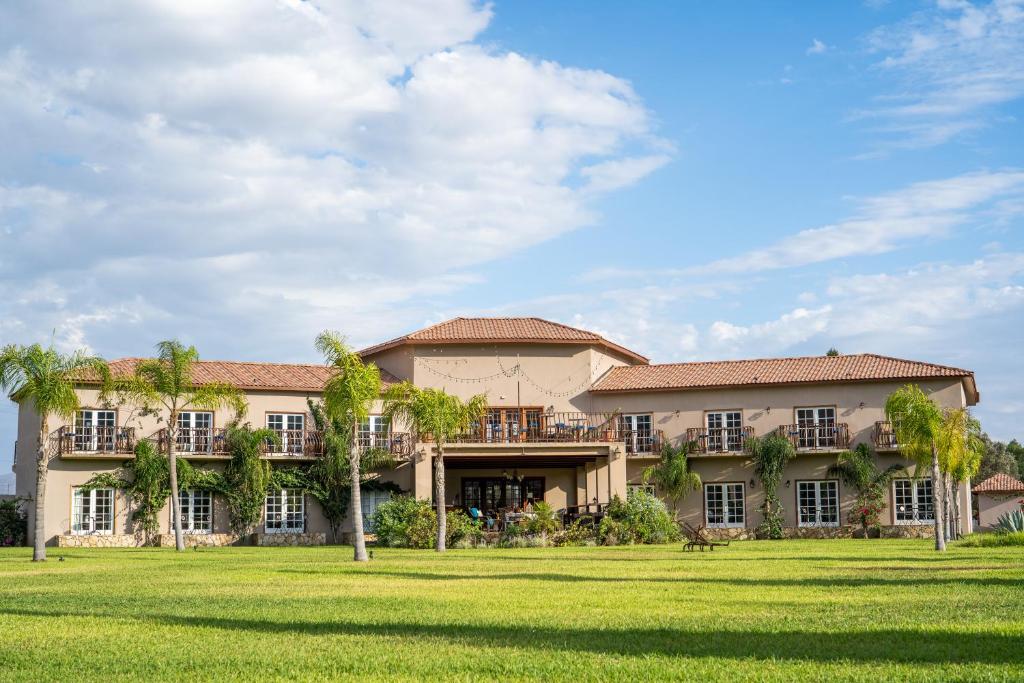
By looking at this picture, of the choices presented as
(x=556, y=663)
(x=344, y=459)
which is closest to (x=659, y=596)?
(x=556, y=663)

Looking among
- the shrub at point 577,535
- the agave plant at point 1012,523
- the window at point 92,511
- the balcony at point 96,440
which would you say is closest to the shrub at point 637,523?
the shrub at point 577,535

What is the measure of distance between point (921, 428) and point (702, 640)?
17825 mm

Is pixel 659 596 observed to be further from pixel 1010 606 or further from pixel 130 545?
pixel 130 545

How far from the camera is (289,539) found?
37.6 m

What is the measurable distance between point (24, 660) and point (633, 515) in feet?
80.7

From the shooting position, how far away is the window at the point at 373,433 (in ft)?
126

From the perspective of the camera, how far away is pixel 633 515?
33.1 meters

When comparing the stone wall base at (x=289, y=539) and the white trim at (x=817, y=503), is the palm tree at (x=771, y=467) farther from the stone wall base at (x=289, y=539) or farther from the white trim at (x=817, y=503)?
the stone wall base at (x=289, y=539)

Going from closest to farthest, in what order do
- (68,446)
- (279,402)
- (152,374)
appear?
(152,374)
(68,446)
(279,402)

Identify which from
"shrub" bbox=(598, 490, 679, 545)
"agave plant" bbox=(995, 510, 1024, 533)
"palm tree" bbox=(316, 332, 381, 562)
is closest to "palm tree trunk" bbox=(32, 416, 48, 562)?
"palm tree" bbox=(316, 332, 381, 562)

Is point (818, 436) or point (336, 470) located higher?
point (818, 436)

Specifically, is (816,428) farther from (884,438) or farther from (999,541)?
(999,541)

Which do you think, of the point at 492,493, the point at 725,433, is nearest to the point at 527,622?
the point at 492,493

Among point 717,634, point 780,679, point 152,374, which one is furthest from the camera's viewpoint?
point 152,374
